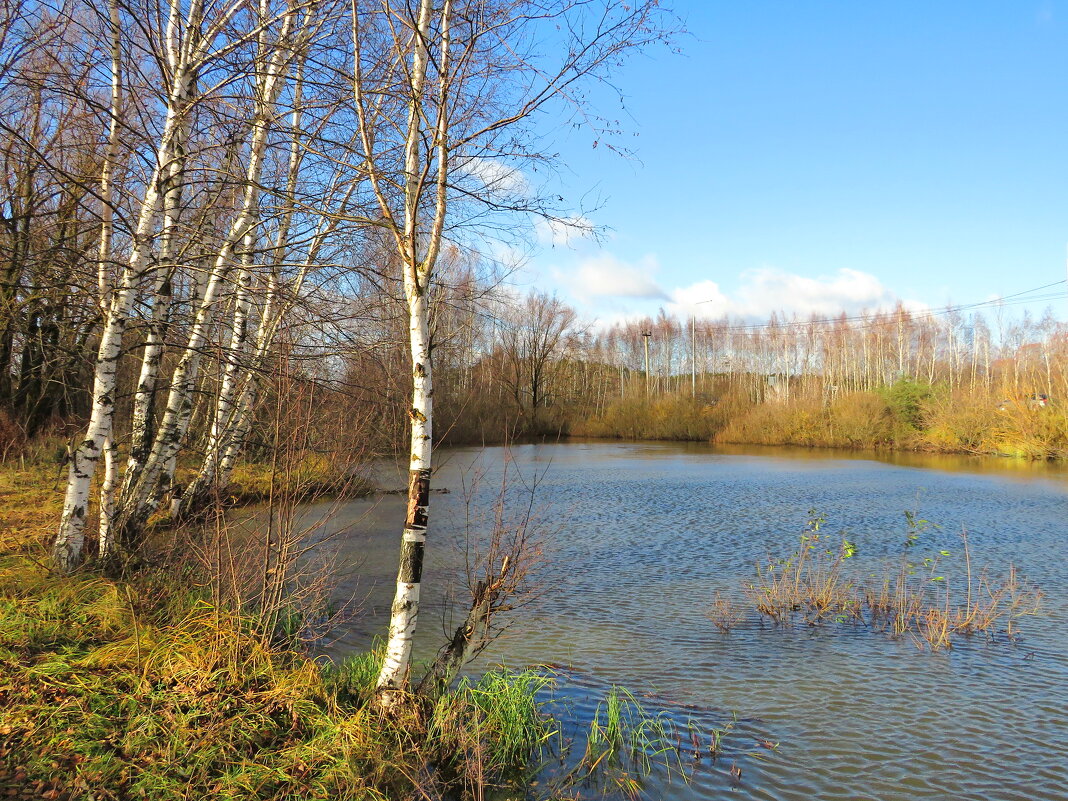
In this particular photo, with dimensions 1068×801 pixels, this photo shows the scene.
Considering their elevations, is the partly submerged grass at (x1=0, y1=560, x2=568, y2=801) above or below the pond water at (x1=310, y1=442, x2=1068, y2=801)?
above

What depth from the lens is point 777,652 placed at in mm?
6875

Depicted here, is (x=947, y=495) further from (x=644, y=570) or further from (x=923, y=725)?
(x=923, y=725)

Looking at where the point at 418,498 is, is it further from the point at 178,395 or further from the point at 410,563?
the point at 178,395

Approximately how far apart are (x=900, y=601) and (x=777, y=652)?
6.50 ft

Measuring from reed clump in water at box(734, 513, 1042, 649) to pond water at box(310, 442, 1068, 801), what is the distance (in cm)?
22

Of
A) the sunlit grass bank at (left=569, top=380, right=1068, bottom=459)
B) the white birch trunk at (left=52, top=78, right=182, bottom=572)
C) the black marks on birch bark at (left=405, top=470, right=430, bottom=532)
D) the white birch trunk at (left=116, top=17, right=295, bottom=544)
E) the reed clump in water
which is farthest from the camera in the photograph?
the sunlit grass bank at (left=569, top=380, right=1068, bottom=459)

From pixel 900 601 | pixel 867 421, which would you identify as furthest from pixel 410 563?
pixel 867 421

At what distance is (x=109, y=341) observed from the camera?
20.0 feet

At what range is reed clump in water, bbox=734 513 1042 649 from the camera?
749 cm

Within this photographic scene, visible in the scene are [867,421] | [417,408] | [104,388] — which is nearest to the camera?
[417,408]

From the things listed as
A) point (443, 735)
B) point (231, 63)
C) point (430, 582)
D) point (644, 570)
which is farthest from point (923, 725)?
point (231, 63)

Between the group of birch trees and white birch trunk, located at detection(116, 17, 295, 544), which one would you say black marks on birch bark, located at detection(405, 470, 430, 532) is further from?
white birch trunk, located at detection(116, 17, 295, 544)

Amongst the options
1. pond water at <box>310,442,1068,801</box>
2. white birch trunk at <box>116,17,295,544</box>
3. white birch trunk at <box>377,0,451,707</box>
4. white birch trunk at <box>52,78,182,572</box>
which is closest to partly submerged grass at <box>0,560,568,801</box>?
white birch trunk at <box>377,0,451,707</box>

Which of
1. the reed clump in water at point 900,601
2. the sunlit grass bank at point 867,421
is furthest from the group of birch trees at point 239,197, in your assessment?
the sunlit grass bank at point 867,421
